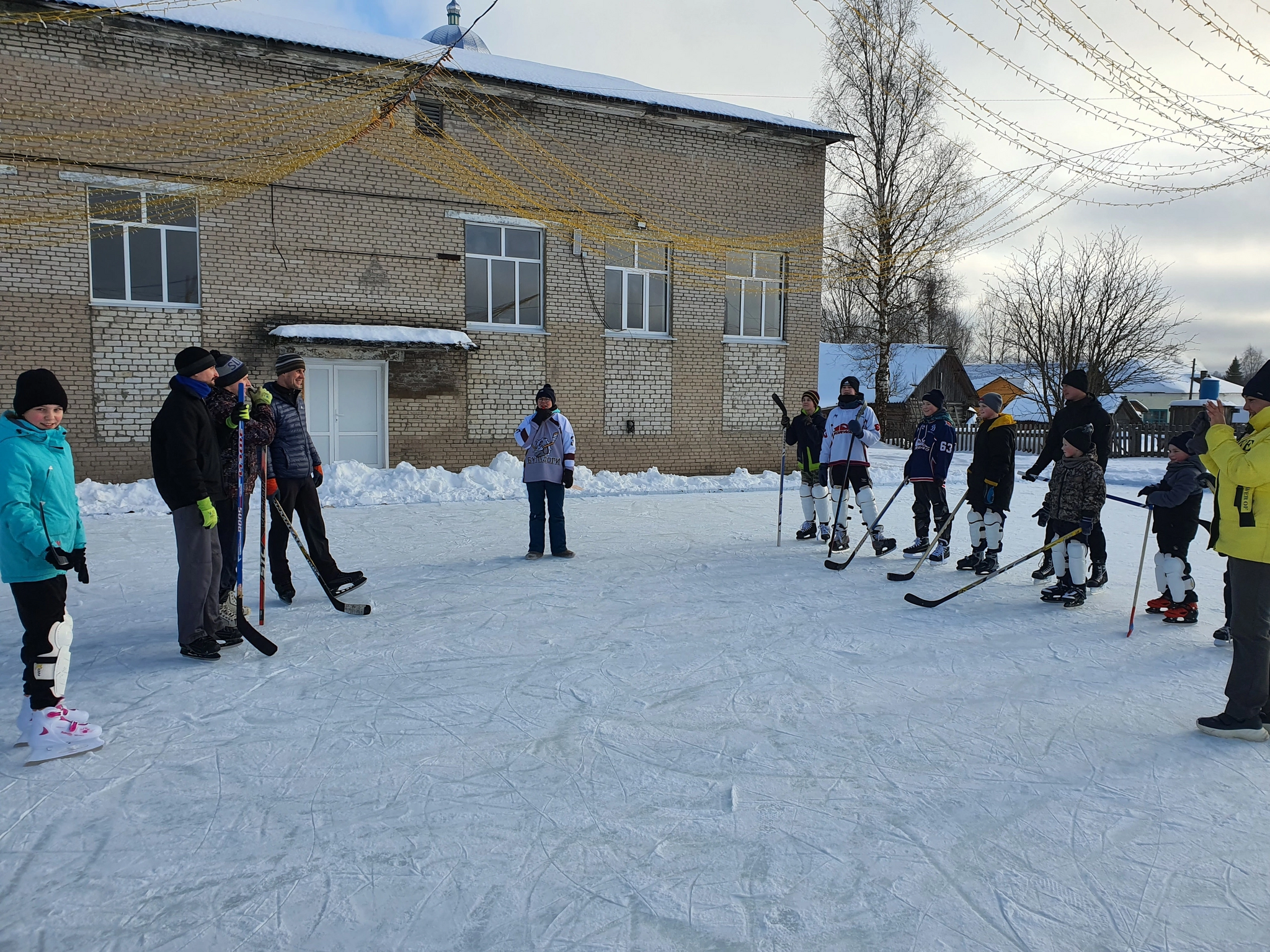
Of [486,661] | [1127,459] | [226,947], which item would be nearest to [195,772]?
[226,947]

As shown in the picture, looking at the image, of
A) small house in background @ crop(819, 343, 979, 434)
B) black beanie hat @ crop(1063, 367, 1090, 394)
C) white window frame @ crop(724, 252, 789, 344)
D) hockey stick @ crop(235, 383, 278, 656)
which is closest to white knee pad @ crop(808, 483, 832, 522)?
black beanie hat @ crop(1063, 367, 1090, 394)

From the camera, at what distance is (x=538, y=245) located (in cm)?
1457

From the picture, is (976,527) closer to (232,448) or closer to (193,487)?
(232,448)

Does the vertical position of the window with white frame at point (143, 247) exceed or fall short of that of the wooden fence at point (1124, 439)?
it exceeds it

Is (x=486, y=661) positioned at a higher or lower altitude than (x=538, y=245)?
lower

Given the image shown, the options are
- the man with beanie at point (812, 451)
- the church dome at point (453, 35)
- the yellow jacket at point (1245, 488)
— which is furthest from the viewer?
the church dome at point (453, 35)

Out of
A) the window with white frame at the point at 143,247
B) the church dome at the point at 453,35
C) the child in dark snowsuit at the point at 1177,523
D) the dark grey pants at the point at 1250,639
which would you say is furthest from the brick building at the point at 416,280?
the dark grey pants at the point at 1250,639

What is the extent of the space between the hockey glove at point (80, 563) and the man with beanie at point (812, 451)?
20.5 feet

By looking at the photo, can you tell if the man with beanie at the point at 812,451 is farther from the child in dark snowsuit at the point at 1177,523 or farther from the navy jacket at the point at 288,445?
the navy jacket at the point at 288,445

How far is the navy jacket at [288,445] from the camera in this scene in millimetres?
5562

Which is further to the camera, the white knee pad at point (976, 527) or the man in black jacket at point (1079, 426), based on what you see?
the white knee pad at point (976, 527)

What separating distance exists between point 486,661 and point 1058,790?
2957 millimetres

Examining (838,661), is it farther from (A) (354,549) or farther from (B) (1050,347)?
(B) (1050,347)

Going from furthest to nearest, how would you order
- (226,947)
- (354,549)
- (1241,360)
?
(1241,360), (354,549), (226,947)
